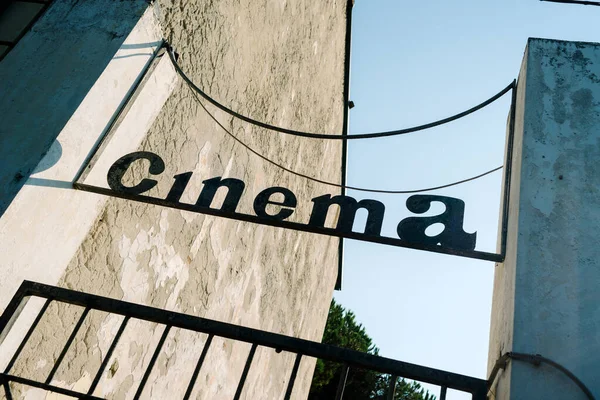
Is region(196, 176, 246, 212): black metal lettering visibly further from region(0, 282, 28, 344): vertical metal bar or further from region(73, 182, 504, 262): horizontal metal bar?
region(0, 282, 28, 344): vertical metal bar

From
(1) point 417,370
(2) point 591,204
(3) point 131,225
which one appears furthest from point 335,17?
(1) point 417,370

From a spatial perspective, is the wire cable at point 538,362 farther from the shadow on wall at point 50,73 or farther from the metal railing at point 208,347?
the shadow on wall at point 50,73

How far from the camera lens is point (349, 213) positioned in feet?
5.81

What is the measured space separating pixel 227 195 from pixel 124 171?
432 millimetres

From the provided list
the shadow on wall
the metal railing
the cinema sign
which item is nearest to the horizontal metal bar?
the cinema sign

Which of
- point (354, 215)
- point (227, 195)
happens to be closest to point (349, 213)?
point (354, 215)

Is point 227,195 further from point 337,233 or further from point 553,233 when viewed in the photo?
point 553,233

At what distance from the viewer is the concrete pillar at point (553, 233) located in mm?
1412

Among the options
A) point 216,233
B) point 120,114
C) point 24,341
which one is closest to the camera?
point 24,341

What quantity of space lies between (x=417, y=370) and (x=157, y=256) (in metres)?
1.57

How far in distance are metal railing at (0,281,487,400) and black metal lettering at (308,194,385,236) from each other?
405 millimetres

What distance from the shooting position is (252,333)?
1.62 metres

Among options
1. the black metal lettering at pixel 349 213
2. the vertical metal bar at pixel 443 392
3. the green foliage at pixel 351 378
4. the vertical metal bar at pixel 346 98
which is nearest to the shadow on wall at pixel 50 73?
the black metal lettering at pixel 349 213

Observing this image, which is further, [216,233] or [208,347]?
[216,233]
